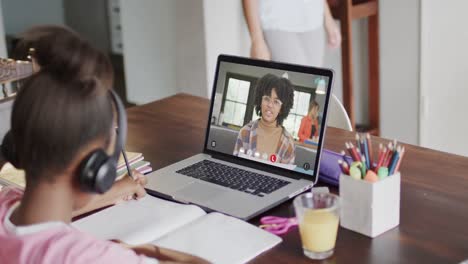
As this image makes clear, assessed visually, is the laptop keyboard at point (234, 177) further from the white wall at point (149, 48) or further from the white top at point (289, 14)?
the white wall at point (149, 48)

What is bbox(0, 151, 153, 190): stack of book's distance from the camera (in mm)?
1586

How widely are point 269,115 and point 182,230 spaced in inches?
14.0

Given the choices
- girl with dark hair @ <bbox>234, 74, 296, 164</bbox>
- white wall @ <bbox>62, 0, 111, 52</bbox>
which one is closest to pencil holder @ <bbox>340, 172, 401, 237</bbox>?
girl with dark hair @ <bbox>234, 74, 296, 164</bbox>

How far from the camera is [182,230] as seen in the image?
4.46 ft

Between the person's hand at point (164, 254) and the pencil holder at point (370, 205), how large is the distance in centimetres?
29

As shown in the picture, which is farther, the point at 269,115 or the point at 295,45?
the point at 295,45

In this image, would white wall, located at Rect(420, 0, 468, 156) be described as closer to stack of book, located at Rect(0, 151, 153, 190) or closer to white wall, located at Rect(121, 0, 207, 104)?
white wall, located at Rect(121, 0, 207, 104)

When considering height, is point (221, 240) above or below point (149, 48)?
below

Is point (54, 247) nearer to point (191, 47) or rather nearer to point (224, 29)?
point (224, 29)

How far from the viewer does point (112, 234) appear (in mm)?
1360

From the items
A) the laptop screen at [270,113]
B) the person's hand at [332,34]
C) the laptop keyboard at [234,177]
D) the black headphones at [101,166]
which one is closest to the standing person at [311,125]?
the laptop screen at [270,113]

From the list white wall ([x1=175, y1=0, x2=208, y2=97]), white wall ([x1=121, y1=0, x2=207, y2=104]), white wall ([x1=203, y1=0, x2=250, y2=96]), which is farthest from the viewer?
white wall ([x1=121, y1=0, x2=207, y2=104])

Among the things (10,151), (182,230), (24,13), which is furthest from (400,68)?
(24,13)

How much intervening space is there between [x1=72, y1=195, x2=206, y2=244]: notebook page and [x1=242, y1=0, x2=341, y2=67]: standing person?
141 cm
